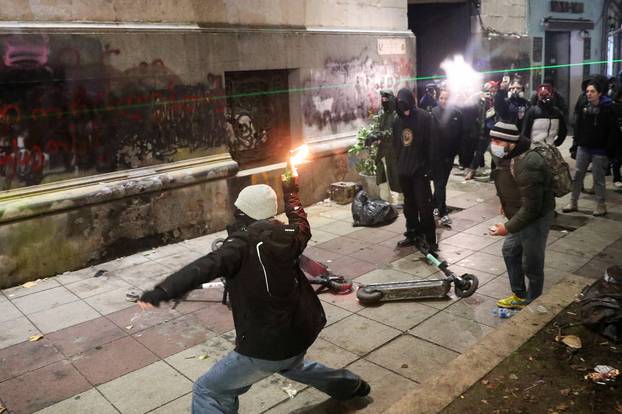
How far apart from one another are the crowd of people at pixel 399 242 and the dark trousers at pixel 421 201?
0.04 ft

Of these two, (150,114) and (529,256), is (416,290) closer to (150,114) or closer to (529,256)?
(529,256)

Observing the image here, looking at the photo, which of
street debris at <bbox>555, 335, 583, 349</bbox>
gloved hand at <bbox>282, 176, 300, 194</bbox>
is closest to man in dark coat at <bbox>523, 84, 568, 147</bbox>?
street debris at <bbox>555, 335, 583, 349</bbox>

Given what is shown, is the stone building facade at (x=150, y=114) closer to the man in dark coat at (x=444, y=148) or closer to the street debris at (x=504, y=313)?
the man in dark coat at (x=444, y=148)

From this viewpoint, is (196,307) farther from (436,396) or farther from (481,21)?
(481,21)

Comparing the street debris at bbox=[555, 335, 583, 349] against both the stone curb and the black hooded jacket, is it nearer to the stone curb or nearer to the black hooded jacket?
the stone curb

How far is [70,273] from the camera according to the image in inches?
278

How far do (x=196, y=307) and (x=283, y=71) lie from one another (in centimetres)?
511

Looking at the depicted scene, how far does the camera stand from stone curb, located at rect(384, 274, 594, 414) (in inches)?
132

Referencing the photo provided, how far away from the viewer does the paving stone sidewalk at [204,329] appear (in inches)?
166

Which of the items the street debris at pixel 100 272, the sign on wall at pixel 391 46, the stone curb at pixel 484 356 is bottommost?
the street debris at pixel 100 272

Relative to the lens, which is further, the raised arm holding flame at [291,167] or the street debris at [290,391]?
the street debris at [290,391]

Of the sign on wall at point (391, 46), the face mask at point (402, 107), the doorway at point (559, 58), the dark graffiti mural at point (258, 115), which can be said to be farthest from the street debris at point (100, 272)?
the doorway at point (559, 58)

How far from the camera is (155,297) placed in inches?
112

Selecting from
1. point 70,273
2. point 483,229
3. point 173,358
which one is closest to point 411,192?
point 483,229
